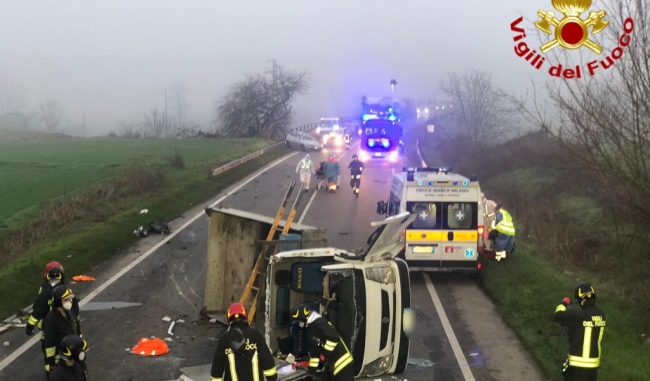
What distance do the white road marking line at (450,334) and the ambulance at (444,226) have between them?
72 centimetres

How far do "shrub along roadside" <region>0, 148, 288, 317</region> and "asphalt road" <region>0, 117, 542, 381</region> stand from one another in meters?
0.66

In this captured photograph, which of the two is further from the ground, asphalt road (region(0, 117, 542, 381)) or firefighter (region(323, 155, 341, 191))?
firefighter (region(323, 155, 341, 191))

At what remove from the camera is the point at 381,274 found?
8.01m

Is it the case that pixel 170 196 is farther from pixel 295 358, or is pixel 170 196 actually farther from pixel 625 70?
pixel 625 70

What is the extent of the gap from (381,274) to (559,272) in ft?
26.1

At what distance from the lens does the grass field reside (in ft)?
82.1

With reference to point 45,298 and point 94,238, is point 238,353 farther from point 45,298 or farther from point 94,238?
point 94,238

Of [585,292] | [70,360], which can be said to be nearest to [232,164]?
[70,360]

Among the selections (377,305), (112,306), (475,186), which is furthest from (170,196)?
(377,305)

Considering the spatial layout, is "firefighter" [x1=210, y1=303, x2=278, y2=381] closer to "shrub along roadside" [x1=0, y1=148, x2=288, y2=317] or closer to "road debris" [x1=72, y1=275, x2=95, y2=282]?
"shrub along roadside" [x1=0, y1=148, x2=288, y2=317]

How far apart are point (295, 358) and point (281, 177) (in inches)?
953

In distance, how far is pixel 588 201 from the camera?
99.2 ft

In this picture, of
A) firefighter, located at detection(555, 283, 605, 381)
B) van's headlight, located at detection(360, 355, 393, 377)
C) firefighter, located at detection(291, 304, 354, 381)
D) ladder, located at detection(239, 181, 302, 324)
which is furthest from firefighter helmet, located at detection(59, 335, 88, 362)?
firefighter, located at detection(555, 283, 605, 381)

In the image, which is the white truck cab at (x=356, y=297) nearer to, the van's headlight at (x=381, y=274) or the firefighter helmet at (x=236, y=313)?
the van's headlight at (x=381, y=274)
